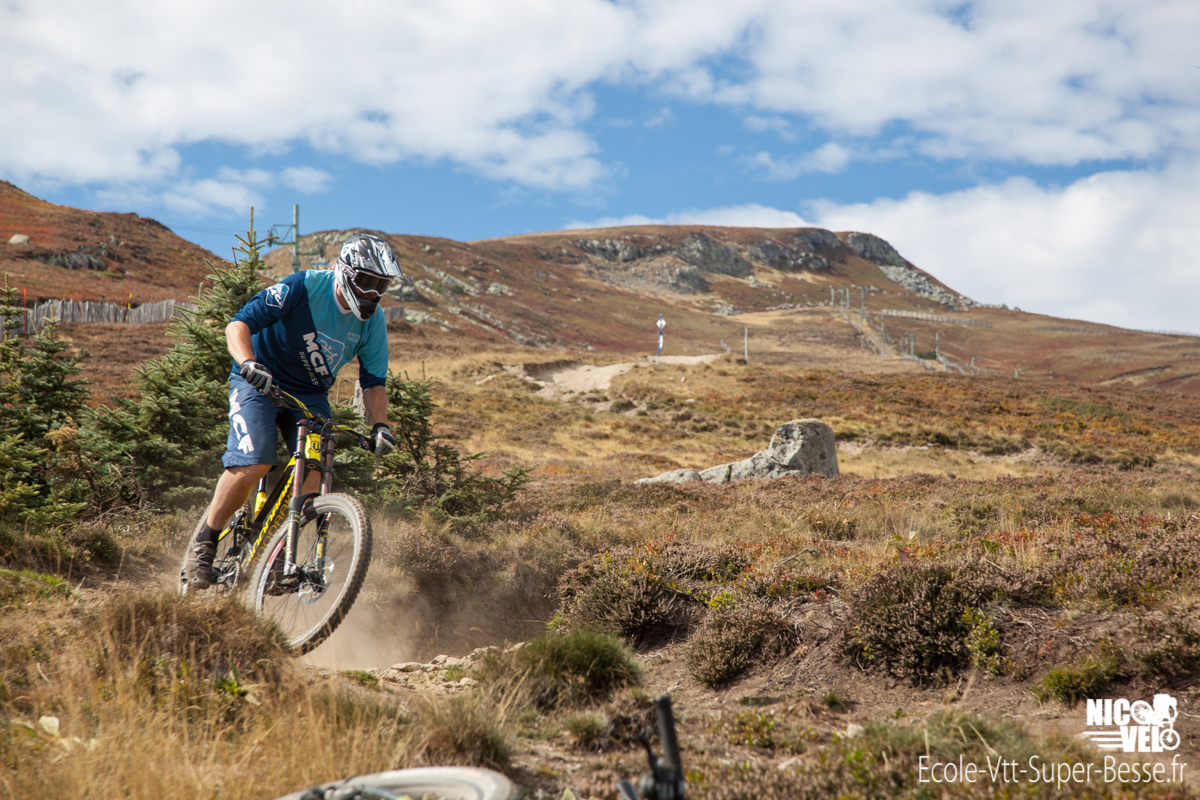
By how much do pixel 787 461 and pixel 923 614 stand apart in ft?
36.8

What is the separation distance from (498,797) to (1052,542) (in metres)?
5.43

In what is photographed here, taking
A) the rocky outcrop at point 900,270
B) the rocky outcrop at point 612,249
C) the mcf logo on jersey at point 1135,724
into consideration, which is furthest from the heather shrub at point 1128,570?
the rocky outcrop at point 900,270

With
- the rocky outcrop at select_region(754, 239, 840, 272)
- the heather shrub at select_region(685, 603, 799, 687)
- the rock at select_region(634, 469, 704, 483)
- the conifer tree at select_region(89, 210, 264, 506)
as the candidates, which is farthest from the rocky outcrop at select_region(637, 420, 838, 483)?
the rocky outcrop at select_region(754, 239, 840, 272)

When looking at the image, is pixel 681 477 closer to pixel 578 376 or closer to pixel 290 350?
pixel 290 350

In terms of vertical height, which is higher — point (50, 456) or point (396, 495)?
point (50, 456)

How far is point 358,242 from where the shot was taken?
4113 mm

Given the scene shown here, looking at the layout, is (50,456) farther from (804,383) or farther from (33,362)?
(804,383)

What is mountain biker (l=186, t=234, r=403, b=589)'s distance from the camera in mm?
4086

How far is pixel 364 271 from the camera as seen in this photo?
406cm

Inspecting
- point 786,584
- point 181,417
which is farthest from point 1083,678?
point 181,417

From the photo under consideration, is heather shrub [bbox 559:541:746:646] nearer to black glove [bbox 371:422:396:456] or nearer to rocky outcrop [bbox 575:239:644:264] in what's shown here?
black glove [bbox 371:422:396:456]

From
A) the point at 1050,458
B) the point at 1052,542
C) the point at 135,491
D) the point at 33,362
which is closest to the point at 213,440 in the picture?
the point at 135,491

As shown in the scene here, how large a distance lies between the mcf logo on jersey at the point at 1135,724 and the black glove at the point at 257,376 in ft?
14.2

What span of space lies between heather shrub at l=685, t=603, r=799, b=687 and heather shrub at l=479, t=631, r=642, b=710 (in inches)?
24.5
